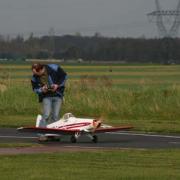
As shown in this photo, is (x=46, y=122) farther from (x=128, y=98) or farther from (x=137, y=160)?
(x=128, y=98)

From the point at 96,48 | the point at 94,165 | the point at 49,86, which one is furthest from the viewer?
the point at 96,48

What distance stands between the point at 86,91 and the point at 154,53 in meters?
110

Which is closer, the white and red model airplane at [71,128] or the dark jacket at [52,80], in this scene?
the white and red model airplane at [71,128]

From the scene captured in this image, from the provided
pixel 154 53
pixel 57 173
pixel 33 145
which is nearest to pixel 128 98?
pixel 33 145

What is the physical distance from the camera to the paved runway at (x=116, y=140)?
54.3 feet

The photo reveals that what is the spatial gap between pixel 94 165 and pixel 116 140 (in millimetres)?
5972

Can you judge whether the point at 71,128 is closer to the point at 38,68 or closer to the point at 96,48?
the point at 38,68

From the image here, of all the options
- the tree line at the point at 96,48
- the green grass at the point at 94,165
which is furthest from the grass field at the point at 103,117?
the tree line at the point at 96,48

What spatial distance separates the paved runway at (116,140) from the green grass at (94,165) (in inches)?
77.4

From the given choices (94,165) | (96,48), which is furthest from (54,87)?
(96,48)

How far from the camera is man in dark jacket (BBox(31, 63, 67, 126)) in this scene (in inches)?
695

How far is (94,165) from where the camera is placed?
40.2 ft

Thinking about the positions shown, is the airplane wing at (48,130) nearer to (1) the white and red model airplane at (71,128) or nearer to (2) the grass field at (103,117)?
(1) the white and red model airplane at (71,128)

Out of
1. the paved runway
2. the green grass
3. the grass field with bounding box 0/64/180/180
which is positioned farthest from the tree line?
the green grass
